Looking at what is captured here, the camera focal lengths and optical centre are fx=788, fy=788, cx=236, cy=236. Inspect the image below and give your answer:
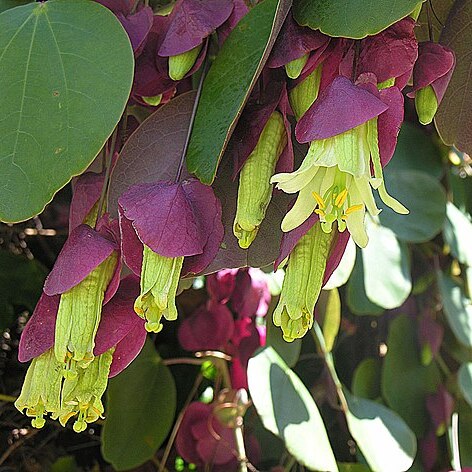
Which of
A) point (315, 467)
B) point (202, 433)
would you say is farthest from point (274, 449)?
point (315, 467)

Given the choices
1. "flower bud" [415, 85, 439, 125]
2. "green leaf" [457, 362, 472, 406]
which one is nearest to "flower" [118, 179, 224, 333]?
"flower bud" [415, 85, 439, 125]

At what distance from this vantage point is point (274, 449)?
0.89 m

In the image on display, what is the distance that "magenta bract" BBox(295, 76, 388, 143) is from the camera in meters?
0.29

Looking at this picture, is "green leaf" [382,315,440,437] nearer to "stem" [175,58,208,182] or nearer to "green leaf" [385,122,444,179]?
"green leaf" [385,122,444,179]

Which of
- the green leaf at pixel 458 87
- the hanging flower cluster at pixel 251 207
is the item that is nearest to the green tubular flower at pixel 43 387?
the hanging flower cluster at pixel 251 207

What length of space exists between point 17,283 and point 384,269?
379 mm

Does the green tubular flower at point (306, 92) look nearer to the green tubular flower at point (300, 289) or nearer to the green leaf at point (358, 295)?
the green tubular flower at point (300, 289)

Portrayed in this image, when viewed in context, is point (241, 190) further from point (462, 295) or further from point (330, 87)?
point (462, 295)

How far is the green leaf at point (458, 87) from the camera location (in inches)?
16.1

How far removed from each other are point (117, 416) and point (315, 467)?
0.23m

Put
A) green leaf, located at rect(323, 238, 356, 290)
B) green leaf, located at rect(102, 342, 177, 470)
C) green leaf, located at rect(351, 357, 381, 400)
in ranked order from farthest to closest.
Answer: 1. green leaf, located at rect(351, 357, 381, 400)
2. green leaf, located at rect(102, 342, 177, 470)
3. green leaf, located at rect(323, 238, 356, 290)

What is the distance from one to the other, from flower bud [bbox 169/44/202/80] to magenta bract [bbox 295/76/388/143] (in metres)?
0.10

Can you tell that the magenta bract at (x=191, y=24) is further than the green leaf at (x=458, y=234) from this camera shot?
No

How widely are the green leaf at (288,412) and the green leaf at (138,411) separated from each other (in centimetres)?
18
